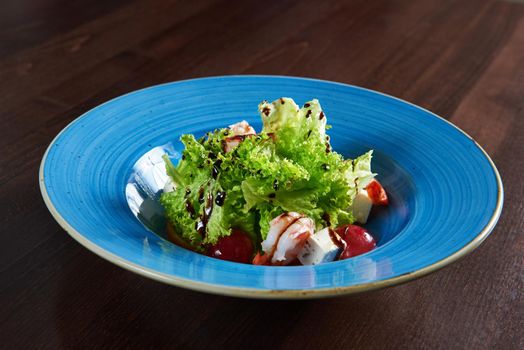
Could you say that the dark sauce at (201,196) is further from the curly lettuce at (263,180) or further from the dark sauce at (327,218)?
the dark sauce at (327,218)

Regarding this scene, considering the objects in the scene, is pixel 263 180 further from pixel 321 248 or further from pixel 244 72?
pixel 244 72

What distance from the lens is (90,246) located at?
816mm

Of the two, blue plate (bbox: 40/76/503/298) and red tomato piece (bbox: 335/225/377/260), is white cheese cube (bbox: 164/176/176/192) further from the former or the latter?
red tomato piece (bbox: 335/225/377/260)

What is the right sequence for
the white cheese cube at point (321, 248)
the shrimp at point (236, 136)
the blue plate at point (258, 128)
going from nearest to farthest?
1. the blue plate at point (258, 128)
2. the white cheese cube at point (321, 248)
3. the shrimp at point (236, 136)

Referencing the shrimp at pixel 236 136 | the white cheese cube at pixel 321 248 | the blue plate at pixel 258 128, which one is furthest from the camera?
the shrimp at pixel 236 136

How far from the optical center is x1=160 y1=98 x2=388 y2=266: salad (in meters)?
0.97

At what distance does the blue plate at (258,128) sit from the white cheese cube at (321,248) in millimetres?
75

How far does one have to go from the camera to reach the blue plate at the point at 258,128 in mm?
795

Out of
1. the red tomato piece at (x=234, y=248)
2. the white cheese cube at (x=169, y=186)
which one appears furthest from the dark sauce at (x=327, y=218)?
the white cheese cube at (x=169, y=186)

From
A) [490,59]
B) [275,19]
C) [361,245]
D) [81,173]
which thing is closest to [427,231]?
[361,245]

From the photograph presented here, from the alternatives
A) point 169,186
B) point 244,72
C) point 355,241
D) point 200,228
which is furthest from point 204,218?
point 244,72

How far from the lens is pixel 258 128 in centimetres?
131

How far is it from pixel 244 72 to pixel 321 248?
90cm

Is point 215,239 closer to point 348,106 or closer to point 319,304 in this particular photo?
point 319,304
